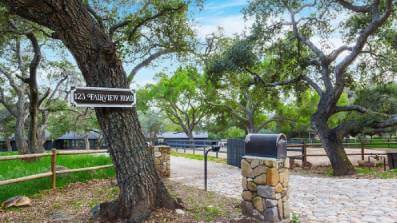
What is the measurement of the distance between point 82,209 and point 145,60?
302 inches

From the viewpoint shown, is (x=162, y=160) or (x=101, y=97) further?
(x=162, y=160)

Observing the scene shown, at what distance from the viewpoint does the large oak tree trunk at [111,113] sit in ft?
14.6

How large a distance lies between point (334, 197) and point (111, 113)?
14.3 feet

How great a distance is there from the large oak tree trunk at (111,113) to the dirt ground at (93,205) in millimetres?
346

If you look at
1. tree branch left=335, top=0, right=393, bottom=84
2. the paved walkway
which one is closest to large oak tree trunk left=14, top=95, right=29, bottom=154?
the paved walkway

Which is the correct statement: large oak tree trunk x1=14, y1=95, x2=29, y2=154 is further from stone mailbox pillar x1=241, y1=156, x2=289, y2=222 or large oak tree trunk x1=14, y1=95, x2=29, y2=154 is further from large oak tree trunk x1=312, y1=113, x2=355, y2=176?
stone mailbox pillar x1=241, y1=156, x2=289, y2=222

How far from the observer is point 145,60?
41.7 feet

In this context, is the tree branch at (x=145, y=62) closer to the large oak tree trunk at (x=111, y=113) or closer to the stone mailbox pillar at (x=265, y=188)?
the large oak tree trunk at (x=111, y=113)

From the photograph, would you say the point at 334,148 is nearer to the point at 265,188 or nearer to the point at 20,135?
the point at 265,188

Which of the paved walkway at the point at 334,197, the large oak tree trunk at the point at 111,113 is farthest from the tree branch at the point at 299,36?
the large oak tree trunk at the point at 111,113

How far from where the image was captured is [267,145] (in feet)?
15.5

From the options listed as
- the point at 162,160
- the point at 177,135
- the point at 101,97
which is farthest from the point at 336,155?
the point at 177,135

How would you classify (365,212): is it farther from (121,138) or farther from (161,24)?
(161,24)

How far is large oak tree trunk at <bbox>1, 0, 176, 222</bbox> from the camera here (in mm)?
4445
